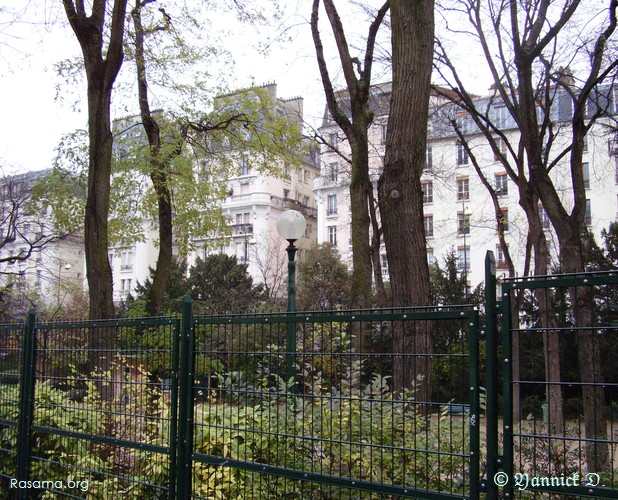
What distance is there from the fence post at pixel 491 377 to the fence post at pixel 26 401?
17.4 feet

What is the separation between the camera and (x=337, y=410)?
488 cm

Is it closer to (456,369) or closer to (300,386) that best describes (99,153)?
(300,386)

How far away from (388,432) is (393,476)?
0.39 metres

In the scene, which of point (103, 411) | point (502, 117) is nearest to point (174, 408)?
point (103, 411)

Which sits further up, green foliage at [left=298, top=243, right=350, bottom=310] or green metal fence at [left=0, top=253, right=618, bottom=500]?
green foliage at [left=298, top=243, right=350, bottom=310]

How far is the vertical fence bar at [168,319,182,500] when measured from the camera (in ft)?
17.0

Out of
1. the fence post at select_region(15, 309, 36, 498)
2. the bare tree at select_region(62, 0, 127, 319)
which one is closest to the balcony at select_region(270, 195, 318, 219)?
the bare tree at select_region(62, 0, 127, 319)

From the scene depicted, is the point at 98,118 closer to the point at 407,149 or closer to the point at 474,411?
the point at 407,149

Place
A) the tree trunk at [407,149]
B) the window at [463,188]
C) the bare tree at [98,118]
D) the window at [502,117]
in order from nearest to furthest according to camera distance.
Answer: the tree trunk at [407,149] → the bare tree at [98,118] → the window at [463,188] → the window at [502,117]

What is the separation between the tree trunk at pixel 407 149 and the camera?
8.17 meters

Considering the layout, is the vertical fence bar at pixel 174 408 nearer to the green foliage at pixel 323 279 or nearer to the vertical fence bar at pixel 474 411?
the vertical fence bar at pixel 474 411

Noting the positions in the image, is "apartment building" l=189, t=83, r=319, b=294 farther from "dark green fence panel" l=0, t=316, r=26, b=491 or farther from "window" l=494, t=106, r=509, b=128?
→ "dark green fence panel" l=0, t=316, r=26, b=491

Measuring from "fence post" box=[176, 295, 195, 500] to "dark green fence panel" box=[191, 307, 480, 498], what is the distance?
0.19 feet

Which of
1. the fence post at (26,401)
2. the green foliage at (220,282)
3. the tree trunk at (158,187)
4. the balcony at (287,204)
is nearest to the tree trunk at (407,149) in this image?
the fence post at (26,401)
